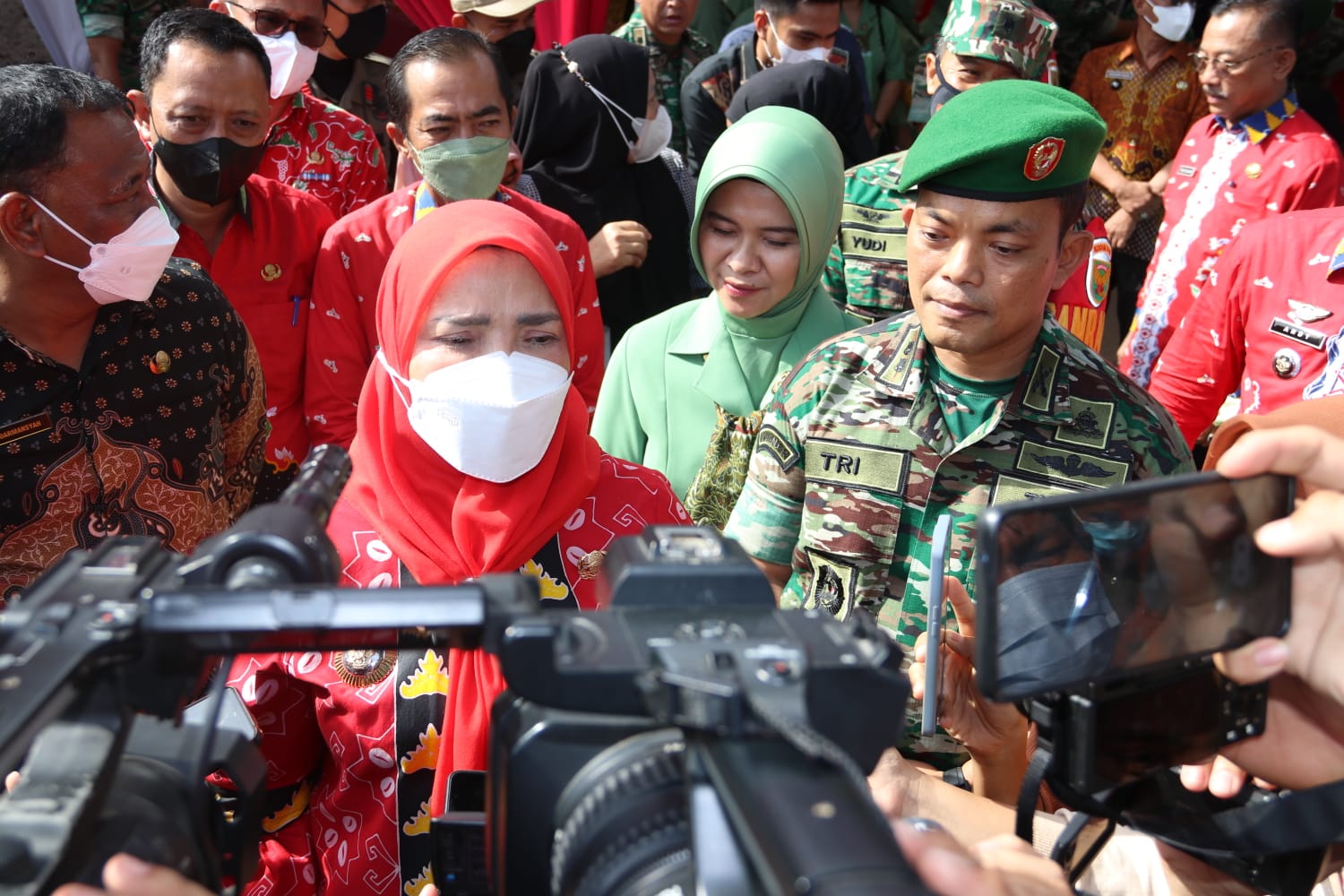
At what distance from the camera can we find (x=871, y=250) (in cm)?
356

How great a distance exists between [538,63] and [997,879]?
3.78m

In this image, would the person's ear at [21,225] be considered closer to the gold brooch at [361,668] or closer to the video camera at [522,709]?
the gold brooch at [361,668]

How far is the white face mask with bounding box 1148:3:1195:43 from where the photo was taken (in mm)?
5457

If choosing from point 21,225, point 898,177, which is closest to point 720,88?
point 898,177

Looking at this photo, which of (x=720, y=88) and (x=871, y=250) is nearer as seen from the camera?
(x=871, y=250)

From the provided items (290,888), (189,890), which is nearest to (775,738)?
(189,890)

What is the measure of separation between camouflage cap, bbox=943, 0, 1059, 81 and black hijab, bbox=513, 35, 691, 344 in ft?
3.86

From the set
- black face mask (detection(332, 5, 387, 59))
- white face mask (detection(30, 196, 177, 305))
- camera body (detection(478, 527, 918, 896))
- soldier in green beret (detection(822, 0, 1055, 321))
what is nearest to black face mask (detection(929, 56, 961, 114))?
soldier in green beret (detection(822, 0, 1055, 321))

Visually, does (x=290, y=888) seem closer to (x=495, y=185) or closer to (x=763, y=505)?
(x=763, y=505)

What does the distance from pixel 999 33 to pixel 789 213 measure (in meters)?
1.57

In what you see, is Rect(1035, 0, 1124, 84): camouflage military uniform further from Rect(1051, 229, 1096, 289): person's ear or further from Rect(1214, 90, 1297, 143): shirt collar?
Rect(1051, 229, 1096, 289): person's ear

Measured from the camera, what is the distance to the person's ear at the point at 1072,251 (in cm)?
220

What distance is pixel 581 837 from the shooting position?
2.82 feet

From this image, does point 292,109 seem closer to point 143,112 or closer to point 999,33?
point 143,112
